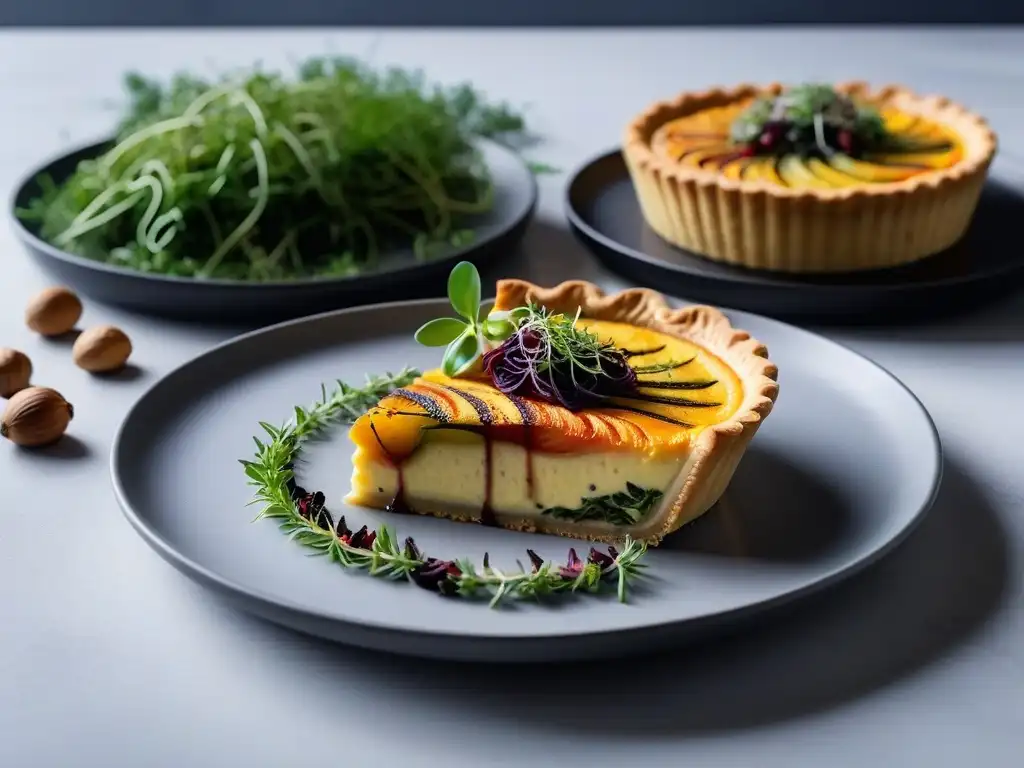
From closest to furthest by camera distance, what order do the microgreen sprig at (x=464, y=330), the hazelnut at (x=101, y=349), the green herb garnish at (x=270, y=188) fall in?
the microgreen sprig at (x=464, y=330), the hazelnut at (x=101, y=349), the green herb garnish at (x=270, y=188)

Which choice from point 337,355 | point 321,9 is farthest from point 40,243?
point 321,9

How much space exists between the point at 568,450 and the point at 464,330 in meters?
0.42

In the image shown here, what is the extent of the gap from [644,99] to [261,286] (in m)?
2.70

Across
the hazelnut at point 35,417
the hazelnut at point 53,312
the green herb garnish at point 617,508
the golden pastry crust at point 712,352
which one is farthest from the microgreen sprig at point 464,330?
the hazelnut at point 53,312

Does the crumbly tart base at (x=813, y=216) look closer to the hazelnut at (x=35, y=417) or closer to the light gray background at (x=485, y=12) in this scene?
the hazelnut at (x=35, y=417)

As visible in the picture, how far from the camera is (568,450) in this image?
2.69 meters

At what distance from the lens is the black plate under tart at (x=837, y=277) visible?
141 inches

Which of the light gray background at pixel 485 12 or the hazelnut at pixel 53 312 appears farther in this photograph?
the light gray background at pixel 485 12

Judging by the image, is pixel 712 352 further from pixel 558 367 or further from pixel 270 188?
pixel 270 188

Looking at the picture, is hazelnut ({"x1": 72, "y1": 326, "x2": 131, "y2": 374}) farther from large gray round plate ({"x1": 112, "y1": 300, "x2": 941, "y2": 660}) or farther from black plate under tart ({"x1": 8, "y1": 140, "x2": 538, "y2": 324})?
large gray round plate ({"x1": 112, "y1": 300, "x2": 941, "y2": 660})

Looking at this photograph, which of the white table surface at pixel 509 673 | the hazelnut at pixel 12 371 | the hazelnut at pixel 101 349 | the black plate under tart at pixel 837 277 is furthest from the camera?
the black plate under tart at pixel 837 277

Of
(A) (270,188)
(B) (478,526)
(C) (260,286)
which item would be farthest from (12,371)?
(B) (478,526)

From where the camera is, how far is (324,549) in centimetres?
249

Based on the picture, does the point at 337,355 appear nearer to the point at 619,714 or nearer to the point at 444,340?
the point at 444,340
